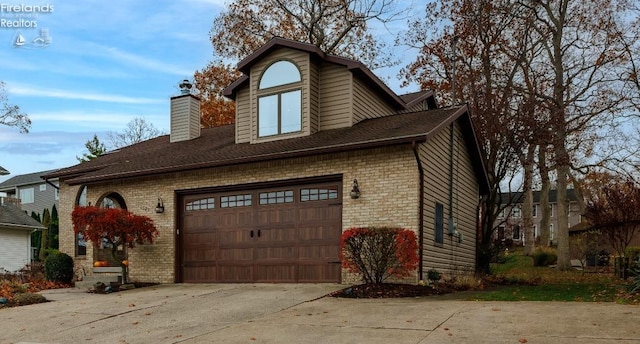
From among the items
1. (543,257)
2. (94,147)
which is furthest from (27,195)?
(543,257)

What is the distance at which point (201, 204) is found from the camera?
50.3ft

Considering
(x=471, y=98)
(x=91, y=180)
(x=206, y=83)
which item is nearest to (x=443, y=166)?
(x=471, y=98)

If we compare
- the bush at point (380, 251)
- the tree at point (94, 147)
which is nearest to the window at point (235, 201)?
the bush at point (380, 251)

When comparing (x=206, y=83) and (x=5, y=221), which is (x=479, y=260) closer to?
(x=206, y=83)

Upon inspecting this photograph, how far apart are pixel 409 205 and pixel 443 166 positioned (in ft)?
8.49

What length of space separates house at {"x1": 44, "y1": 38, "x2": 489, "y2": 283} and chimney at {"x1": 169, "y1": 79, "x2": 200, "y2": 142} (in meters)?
1.92

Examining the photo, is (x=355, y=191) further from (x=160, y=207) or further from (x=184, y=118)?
(x=184, y=118)

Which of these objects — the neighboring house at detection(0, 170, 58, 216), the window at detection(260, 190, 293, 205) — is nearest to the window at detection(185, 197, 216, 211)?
the window at detection(260, 190, 293, 205)

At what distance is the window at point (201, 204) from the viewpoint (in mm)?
15172

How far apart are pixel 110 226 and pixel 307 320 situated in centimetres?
767

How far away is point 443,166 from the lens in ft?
47.4

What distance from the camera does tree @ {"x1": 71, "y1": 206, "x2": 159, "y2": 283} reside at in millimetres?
14203

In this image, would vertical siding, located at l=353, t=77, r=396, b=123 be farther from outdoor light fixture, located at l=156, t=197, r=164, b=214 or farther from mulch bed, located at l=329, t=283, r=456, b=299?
outdoor light fixture, located at l=156, t=197, r=164, b=214

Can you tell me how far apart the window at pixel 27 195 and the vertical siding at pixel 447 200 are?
39.8 m
